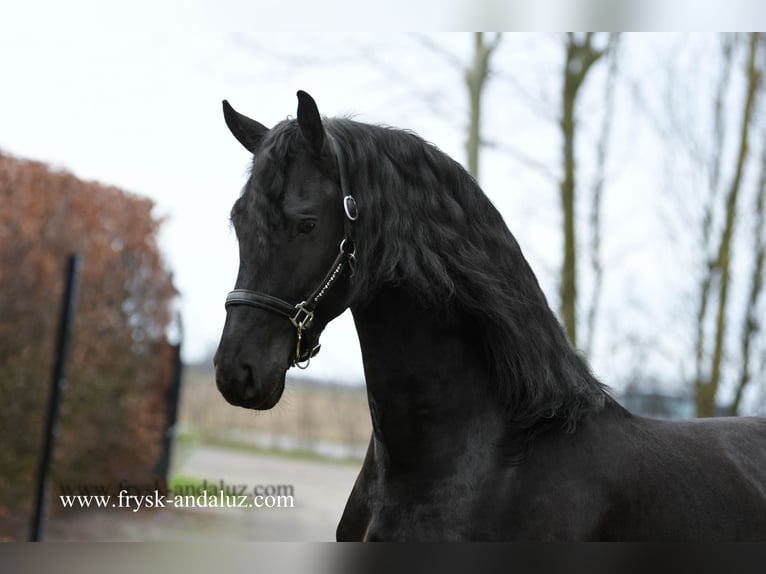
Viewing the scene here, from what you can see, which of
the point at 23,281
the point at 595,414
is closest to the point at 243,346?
the point at 595,414

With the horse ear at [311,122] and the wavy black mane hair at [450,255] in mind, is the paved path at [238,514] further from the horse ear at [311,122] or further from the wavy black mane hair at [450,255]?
the horse ear at [311,122]

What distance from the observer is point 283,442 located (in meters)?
10.8

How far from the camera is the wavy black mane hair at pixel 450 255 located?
2326 millimetres

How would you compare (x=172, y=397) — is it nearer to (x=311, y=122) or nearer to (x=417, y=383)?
(x=417, y=383)

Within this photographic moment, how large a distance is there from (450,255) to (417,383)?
1.25 feet

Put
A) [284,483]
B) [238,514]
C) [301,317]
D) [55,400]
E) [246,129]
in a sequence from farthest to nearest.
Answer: [284,483], [238,514], [55,400], [246,129], [301,317]

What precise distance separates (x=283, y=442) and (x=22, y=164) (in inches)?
190

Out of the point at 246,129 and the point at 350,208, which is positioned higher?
the point at 246,129

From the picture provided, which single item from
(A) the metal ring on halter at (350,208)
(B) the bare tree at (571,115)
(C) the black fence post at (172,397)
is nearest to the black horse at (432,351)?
(A) the metal ring on halter at (350,208)

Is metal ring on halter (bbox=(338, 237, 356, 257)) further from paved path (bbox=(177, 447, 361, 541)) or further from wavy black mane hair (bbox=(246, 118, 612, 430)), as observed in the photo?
paved path (bbox=(177, 447, 361, 541))

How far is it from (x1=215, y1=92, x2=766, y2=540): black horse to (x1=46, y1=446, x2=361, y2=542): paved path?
239 inches

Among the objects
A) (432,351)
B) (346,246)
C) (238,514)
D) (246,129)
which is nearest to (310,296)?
(346,246)

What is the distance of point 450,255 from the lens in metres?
2.38

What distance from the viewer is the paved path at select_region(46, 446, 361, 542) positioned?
8359mm
